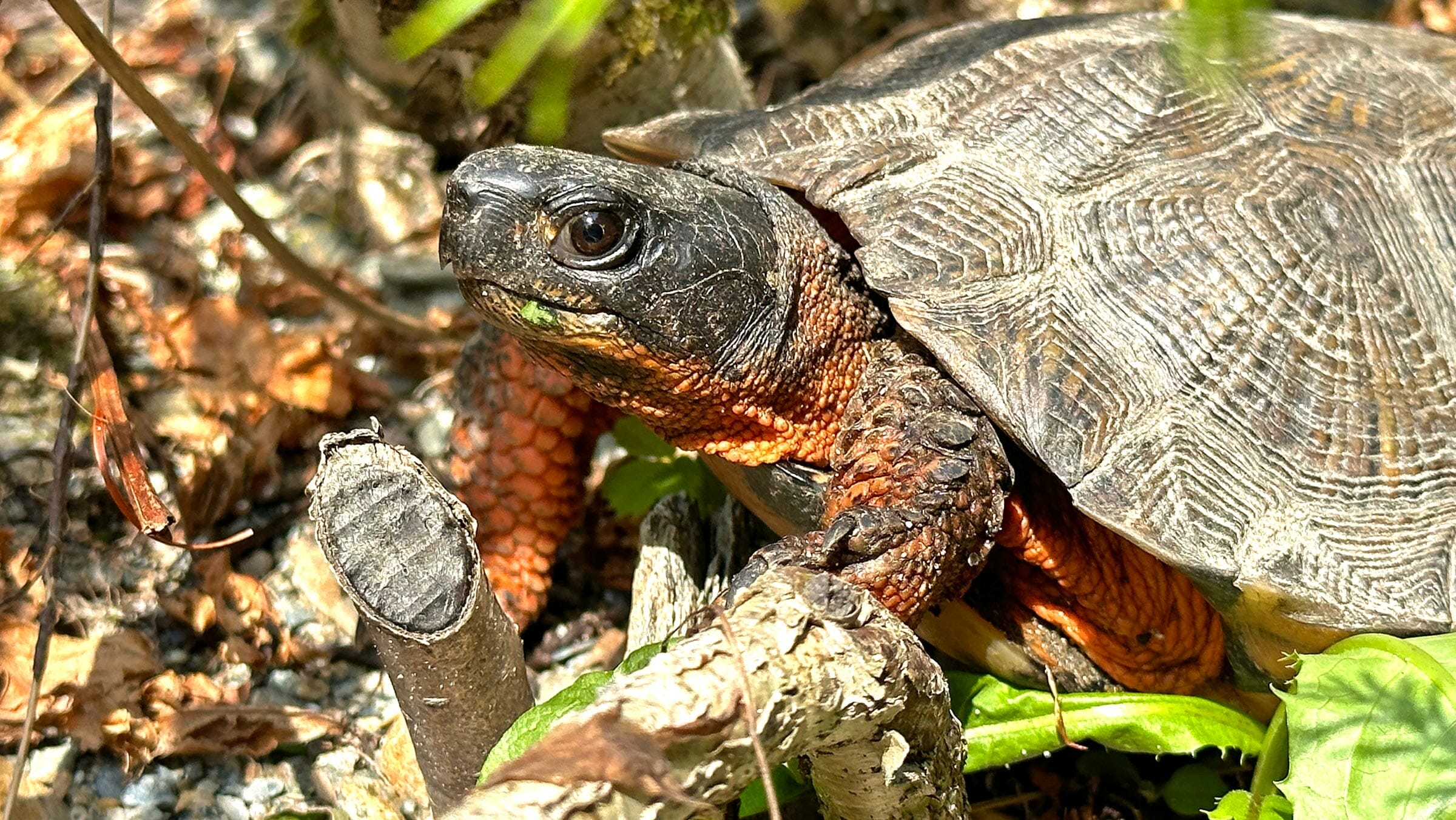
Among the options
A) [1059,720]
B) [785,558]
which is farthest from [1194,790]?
[785,558]

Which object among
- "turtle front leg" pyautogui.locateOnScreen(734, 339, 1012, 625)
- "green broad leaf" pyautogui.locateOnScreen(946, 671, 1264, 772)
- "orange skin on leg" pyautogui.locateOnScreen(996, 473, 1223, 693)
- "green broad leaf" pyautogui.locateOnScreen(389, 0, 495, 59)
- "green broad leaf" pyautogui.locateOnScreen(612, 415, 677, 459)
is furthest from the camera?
"green broad leaf" pyautogui.locateOnScreen(612, 415, 677, 459)

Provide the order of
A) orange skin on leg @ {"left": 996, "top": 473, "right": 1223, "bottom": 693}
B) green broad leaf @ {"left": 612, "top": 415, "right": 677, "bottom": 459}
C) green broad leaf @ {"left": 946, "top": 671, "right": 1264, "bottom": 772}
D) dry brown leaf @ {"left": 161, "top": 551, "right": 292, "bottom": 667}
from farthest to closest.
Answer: green broad leaf @ {"left": 612, "top": 415, "right": 677, "bottom": 459} < dry brown leaf @ {"left": 161, "top": 551, "right": 292, "bottom": 667} < orange skin on leg @ {"left": 996, "top": 473, "right": 1223, "bottom": 693} < green broad leaf @ {"left": 946, "top": 671, "right": 1264, "bottom": 772}

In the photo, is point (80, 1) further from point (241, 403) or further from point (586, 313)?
point (586, 313)

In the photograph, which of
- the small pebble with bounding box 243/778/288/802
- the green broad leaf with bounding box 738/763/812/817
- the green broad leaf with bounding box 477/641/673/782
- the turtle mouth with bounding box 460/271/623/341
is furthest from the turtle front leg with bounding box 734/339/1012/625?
the small pebble with bounding box 243/778/288/802

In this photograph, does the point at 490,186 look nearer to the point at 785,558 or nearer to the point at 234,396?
the point at 785,558

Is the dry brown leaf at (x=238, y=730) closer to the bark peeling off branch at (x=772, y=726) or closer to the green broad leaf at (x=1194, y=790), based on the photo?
the bark peeling off branch at (x=772, y=726)

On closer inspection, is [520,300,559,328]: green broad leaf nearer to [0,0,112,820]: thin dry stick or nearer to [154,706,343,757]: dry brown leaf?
[0,0,112,820]: thin dry stick
